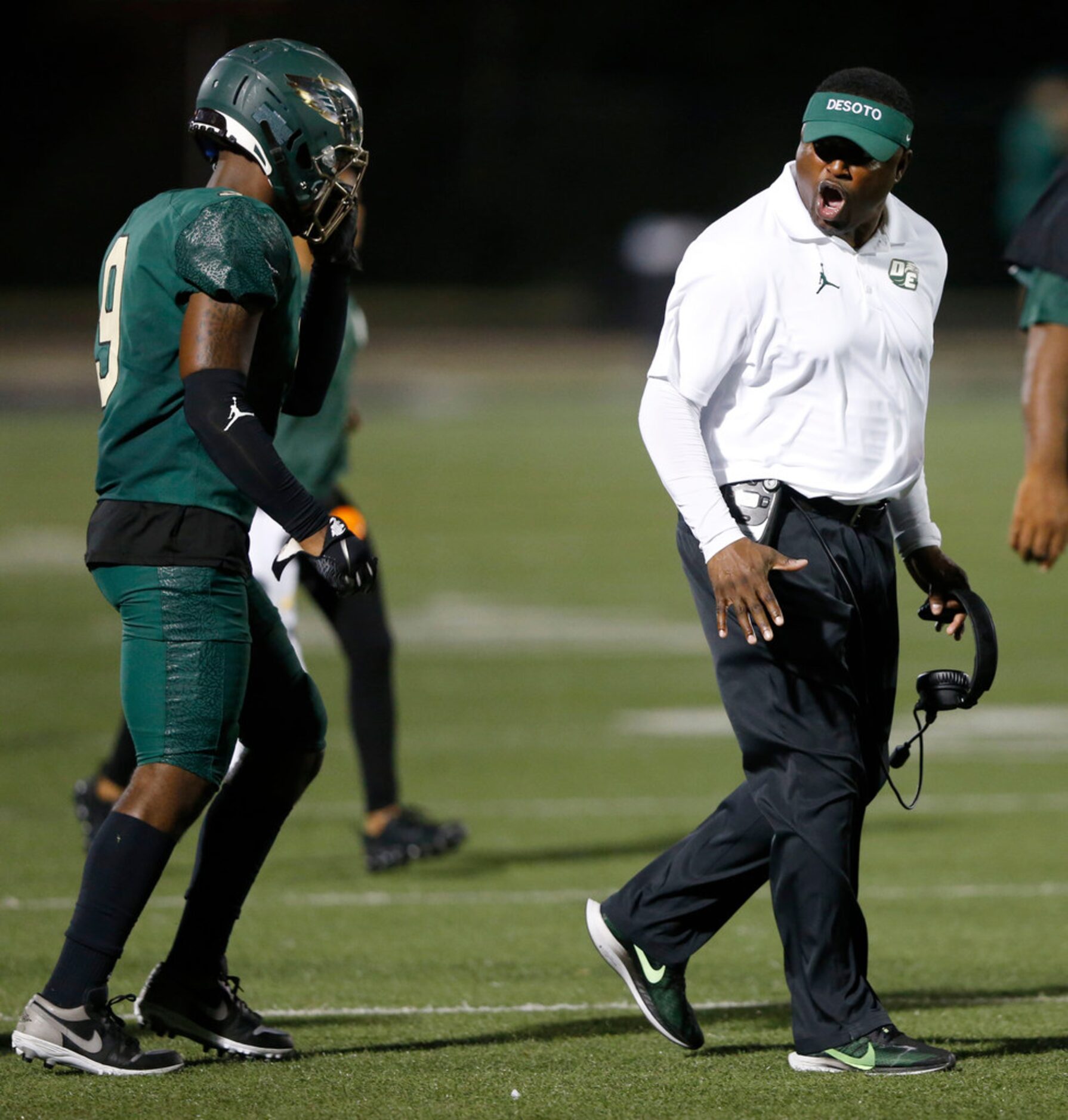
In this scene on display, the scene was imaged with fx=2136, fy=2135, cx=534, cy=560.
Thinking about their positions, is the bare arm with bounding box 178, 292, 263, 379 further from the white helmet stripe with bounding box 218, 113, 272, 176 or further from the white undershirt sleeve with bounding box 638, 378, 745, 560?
the white undershirt sleeve with bounding box 638, 378, 745, 560

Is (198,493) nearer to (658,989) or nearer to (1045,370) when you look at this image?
(658,989)

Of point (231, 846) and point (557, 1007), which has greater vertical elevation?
point (231, 846)

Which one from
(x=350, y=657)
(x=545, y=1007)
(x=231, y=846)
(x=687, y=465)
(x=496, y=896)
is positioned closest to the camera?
(x=687, y=465)

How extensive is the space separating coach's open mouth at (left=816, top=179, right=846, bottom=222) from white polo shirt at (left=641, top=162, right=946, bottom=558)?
41mm

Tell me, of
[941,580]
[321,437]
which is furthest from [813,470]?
[321,437]

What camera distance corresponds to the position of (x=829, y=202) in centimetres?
448

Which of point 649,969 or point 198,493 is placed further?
point 649,969

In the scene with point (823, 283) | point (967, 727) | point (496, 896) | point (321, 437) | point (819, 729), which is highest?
point (823, 283)

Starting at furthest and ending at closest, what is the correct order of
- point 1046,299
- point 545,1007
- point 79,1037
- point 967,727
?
1. point 967,727
2. point 545,1007
3. point 1046,299
4. point 79,1037

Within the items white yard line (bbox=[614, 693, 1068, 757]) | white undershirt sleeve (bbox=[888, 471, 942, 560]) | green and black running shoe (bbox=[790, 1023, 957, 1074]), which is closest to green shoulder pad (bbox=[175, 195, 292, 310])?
white undershirt sleeve (bbox=[888, 471, 942, 560])

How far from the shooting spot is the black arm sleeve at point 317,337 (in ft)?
15.7

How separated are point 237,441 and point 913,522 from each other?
1556 millimetres

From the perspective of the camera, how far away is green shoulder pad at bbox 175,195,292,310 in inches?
166

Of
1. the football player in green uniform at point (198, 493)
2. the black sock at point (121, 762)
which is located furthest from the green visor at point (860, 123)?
the black sock at point (121, 762)
